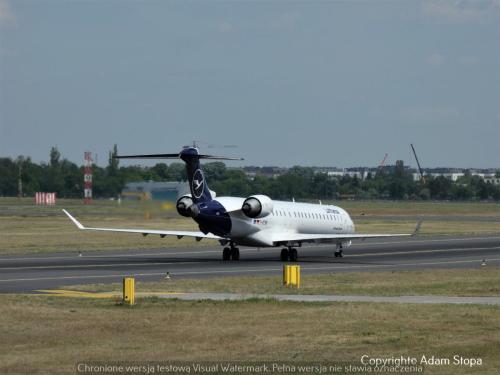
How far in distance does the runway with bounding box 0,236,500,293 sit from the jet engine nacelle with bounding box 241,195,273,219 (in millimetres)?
2391

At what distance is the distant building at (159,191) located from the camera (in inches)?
2805

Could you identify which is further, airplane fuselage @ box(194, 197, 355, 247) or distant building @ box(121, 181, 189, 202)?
distant building @ box(121, 181, 189, 202)

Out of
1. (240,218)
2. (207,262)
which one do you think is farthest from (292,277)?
(207,262)

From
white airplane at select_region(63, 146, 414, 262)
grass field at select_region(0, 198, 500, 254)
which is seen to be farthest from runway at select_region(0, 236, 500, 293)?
grass field at select_region(0, 198, 500, 254)

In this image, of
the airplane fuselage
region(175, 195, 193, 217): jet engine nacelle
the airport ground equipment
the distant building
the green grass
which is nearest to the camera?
the green grass

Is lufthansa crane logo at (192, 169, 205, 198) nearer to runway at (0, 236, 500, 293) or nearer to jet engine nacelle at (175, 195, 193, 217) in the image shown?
jet engine nacelle at (175, 195, 193, 217)

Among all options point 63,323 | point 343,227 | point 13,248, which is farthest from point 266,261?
point 63,323

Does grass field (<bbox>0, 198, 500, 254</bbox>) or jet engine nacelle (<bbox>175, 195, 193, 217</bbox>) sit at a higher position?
Result: jet engine nacelle (<bbox>175, 195, 193, 217</bbox>)

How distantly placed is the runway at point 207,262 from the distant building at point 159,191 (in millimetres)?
3219

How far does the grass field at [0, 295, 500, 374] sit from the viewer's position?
969 inches

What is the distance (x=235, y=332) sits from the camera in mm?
28234

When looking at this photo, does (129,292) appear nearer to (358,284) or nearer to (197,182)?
(358,284)

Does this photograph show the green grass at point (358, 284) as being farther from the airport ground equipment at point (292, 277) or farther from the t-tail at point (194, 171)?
the t-tail at point (194, 171)

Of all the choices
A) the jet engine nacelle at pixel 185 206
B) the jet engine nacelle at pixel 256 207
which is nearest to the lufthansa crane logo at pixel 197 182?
the jet engine nacelle at pixel 185 206
